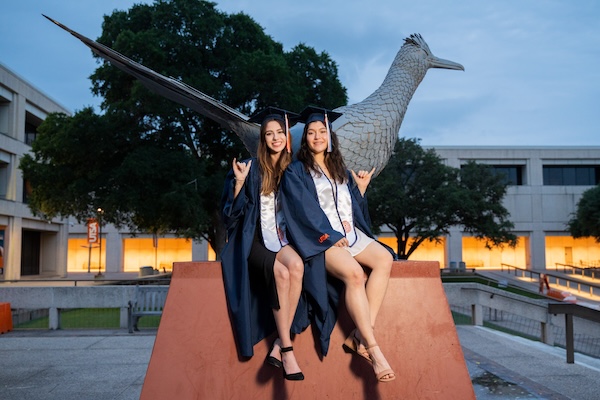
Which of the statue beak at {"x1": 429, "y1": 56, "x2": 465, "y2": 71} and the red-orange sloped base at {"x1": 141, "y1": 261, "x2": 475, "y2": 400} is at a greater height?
the statue beak at {"x1": 429, "y1": 56, "x2": 465, "y2": 71}

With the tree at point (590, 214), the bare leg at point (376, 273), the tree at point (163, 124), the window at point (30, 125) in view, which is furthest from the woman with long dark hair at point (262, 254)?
the tree at point (590, 214)

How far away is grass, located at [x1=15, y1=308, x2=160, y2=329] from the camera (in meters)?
11.1

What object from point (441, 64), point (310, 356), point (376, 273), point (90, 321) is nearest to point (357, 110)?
point (441, 64)

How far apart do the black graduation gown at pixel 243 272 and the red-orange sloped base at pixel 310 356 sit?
0.37ft

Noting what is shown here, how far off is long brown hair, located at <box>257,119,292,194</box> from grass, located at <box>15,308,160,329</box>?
8.20 m

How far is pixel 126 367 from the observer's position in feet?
A: 21.9

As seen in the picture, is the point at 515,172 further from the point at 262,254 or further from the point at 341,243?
the point at 262,254

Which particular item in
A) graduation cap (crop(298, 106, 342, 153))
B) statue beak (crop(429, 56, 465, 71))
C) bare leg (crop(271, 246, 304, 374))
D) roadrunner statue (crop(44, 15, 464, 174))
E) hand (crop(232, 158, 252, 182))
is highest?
Result: statue beak (crop(429, 56, 465, 71))

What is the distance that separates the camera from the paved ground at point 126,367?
5266 millimetres

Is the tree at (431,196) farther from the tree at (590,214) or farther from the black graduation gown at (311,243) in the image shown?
the black graduation gown at (311,243)

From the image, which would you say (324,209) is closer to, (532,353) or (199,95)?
(199,95)

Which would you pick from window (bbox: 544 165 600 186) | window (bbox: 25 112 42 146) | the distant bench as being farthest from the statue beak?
window (bbox: 544 165 600 186)

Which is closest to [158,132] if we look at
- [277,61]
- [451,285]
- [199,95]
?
[277,61]

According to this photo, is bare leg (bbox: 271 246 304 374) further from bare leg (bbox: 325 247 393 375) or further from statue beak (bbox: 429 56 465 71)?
statue beak (bbox: 429 56 465 71)
